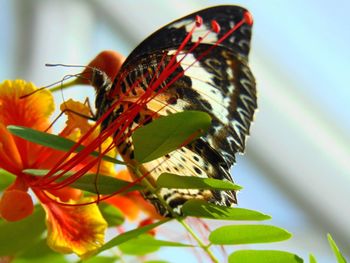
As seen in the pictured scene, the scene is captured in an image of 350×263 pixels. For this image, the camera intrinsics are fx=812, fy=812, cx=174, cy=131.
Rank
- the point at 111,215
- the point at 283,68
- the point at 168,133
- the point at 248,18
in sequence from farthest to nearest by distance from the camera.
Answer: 1. the point at 283,68
2. the point at 111,215
3. the point at 248,18
4. the point at 168,133

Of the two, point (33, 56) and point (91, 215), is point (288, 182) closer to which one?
point (33, 56)

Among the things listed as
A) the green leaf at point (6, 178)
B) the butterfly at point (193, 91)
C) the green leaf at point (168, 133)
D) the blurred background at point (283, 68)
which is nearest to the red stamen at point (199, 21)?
the butterfly at point (193, 91)

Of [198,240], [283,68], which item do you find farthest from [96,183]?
[283,68]

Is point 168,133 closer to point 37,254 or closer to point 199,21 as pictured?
point 199,21

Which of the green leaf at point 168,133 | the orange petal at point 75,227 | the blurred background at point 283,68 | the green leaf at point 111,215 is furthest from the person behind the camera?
the blurred background at point 283,68

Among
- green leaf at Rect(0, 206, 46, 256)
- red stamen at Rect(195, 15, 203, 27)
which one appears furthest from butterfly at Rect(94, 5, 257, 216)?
green leaf at Rect(0, 206, 46, 256)

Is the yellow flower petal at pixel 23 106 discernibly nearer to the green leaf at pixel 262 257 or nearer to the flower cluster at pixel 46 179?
the flower cluster at pixel 46 179

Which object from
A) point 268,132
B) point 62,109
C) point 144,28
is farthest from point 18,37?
point 62,109
